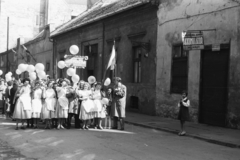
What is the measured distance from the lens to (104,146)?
27.6ft

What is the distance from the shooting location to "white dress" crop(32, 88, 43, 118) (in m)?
11.6

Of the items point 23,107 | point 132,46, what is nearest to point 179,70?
point 132,46

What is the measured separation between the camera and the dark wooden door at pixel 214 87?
1266 centimetres

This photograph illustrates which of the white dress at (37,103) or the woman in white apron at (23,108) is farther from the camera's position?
the white dress at (37,103)

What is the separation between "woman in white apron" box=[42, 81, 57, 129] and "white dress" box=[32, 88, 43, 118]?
14cm

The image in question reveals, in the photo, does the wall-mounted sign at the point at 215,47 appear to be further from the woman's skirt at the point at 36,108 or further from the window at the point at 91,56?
the window at the point at 91,56

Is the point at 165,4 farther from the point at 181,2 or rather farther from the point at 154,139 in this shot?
the point at 154,139

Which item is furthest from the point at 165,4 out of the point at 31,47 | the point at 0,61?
the point at 0,61

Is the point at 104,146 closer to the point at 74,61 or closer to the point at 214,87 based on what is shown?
the point at 214,87

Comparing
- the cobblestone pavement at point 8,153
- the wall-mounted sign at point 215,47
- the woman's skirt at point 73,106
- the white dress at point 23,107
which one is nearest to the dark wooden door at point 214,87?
the wall-mounted sign at point 215,47

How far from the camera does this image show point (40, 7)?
52156 millimetres

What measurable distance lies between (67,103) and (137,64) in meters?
7.48

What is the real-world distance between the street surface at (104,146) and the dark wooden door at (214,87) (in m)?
2.81

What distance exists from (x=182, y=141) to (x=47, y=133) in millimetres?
4089
